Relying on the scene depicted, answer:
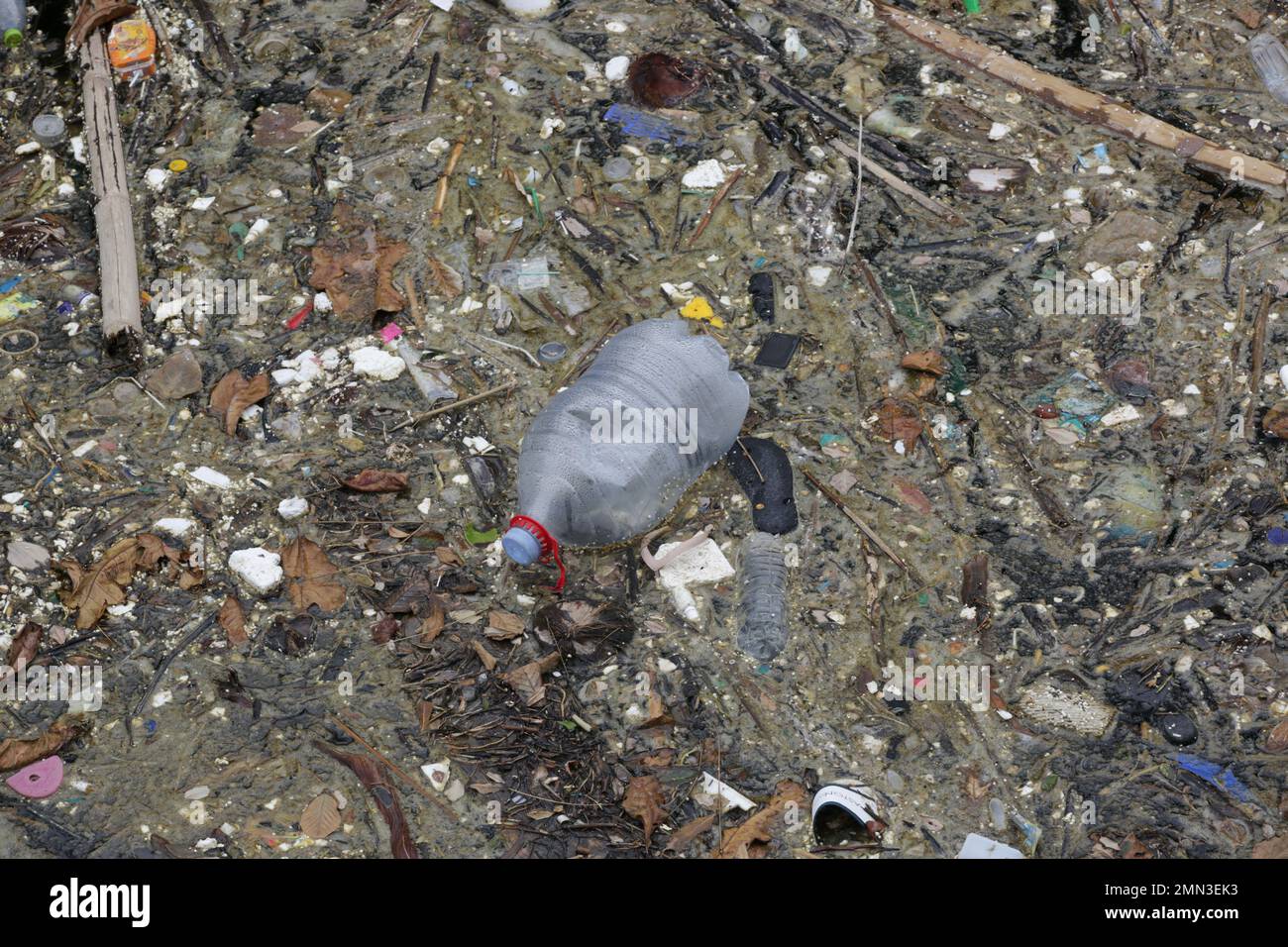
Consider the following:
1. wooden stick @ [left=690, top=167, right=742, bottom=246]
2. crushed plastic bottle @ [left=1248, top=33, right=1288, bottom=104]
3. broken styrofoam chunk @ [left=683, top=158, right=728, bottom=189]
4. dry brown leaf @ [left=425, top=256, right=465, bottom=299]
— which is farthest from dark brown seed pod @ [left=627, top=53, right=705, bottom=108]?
crushed plastic bottle @ [left=1248, top=33, right=1288, bottom=104]

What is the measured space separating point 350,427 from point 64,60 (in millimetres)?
2942

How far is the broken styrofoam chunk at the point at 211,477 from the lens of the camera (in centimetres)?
407

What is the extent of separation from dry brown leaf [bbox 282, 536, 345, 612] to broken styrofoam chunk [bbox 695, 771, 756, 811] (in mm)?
1400

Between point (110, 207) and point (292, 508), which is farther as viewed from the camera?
point (110, 207)

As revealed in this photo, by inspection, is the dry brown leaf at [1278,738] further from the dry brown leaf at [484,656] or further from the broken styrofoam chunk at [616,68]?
the broken styrofoam chunk at [616,68]

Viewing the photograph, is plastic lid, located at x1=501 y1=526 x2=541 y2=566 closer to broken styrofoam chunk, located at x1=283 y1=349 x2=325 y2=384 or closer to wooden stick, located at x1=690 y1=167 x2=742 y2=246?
broken styrofoam chunk, located at x1=283 y1=349 x2=325 y2=384

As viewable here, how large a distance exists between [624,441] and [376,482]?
96 centimetres

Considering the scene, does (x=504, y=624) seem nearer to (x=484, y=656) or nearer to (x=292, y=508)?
(x=484, y=656)

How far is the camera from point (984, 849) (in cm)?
331

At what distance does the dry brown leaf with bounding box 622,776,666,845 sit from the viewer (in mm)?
3348

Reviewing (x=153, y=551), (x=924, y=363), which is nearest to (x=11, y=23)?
(x=153, y=551)

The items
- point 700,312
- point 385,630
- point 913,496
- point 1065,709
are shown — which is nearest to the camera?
point 1065,709

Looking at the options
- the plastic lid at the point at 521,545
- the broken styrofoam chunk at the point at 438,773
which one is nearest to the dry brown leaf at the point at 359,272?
the plastic lid at the point at 521,545

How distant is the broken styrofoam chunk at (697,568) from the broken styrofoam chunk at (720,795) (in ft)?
2.30
